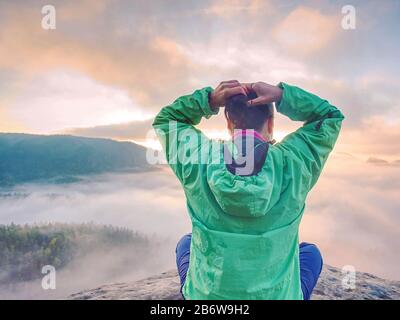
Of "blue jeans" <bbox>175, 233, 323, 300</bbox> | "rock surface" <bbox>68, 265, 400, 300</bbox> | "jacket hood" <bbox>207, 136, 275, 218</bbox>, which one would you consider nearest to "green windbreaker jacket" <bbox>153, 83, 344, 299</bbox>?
"jacket hood" <bbox>207, 136, 275, 218</bbox>

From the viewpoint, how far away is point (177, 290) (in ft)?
13.7

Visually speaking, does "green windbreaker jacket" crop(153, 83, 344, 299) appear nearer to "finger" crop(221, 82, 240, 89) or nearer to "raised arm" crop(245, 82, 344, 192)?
"raised arm" crop(245, 82, 344, 192)

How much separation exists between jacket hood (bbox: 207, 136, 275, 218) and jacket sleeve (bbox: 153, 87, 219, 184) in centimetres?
16

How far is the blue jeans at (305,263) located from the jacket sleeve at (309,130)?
86 centimetres

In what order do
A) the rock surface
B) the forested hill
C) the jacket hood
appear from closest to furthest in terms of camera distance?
the jacket hood < the rock surface < the forested hill

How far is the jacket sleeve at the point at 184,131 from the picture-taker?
2.03 metres

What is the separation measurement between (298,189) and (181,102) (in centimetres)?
91

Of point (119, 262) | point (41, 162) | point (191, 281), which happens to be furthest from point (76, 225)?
point (191, 281)

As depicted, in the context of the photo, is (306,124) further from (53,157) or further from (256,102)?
(53,157)

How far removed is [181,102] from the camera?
237 cm

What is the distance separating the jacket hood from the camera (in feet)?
5.94

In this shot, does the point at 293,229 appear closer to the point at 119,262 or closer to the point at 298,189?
the point at 298,189

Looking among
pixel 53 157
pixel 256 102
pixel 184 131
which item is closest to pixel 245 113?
pixel 256 102
